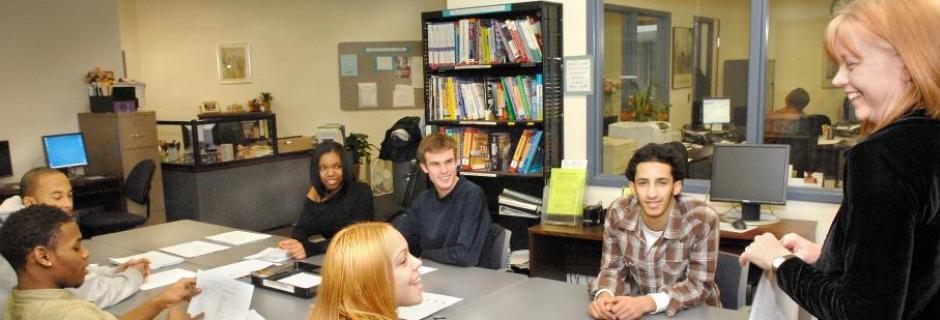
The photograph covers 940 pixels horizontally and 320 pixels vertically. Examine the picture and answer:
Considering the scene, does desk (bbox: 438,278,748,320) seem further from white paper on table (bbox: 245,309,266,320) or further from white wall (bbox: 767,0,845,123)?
white wall (bbox: 767,0,845,123)

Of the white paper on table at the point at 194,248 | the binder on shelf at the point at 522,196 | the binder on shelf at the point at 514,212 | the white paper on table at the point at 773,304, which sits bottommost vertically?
the binder on shelf at the point at 514,212

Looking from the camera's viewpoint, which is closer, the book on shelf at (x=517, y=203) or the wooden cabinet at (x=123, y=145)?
the book on shelf at (x=517, y=203)

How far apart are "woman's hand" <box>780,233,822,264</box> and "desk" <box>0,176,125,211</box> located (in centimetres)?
529

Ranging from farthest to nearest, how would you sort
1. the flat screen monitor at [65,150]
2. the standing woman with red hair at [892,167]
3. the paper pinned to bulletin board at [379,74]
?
1. the paper pinned to bulletin board at [379,74]
2. the flat screen monitor at [65,150]
3. the standing woman with red hair at [892,167]

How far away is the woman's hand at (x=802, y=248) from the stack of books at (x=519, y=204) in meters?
2.96

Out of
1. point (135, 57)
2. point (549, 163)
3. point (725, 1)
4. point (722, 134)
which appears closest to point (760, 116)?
point (722, 134)

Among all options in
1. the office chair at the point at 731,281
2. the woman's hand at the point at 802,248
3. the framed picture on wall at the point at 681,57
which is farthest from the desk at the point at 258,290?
the framed picture on wall at the point at 681,57

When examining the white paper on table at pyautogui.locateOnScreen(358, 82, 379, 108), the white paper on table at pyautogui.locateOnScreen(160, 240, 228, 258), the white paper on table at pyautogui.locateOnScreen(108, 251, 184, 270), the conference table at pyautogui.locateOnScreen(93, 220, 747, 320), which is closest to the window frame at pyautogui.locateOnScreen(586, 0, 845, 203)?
the conference table at pyautogui.locateOnScreen(93, 220, 747, 320)

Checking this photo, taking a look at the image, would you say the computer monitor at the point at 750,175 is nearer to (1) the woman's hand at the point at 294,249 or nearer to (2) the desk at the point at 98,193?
(1) the woman's hand at the point at 294,249

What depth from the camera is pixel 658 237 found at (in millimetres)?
2500

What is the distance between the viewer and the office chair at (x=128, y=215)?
5.08m

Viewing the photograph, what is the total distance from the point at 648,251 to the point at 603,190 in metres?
1.86

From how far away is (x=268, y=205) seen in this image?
22.0 feet

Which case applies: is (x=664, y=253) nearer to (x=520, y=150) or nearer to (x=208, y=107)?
(x=520, y=150)
